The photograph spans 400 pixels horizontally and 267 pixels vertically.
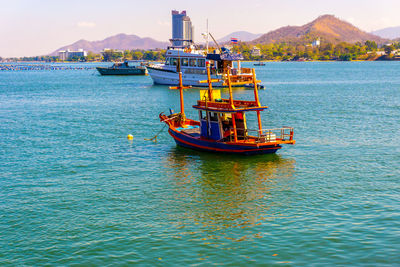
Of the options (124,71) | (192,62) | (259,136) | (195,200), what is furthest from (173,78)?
(195,200)

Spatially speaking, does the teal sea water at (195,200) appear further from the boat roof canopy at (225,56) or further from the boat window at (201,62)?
the boat window at (201,62)

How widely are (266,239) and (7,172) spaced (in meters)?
19.6

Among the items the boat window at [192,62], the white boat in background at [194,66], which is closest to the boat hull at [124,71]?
the white boat in background at [194,66]

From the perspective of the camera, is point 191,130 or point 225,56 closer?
point 191,130

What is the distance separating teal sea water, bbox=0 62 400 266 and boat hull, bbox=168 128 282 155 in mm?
593

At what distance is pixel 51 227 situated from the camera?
765 inches

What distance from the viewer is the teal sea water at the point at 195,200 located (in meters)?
16.9

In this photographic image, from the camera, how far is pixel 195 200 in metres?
22.7

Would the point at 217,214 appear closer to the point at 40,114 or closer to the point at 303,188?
the point at 303,188

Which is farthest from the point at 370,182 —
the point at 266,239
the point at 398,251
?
the point at 266,239

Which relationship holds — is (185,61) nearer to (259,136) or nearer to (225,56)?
(225,56)

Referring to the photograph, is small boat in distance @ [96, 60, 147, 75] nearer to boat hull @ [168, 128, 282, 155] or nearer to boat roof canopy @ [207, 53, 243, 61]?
boat roof canopy @ [207, 53, 243, 61]

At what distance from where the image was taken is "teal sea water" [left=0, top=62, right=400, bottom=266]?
667 inches

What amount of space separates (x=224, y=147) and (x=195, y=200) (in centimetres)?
915
